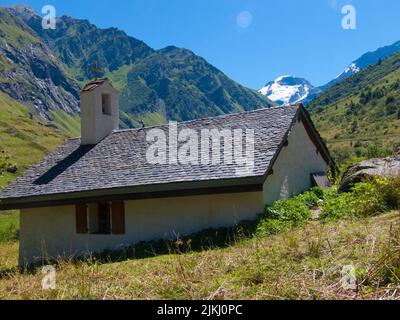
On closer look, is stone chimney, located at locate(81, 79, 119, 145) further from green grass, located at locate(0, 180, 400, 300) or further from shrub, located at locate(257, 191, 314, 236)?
green grass, located at locate(0, 180, 400, 300)

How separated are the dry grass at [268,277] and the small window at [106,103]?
15.2 meters

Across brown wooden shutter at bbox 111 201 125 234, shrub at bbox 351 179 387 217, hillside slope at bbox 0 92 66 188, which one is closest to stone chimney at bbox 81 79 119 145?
brown wooden shutter at bbox 111 201 125 234

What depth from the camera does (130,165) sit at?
17.6 meters

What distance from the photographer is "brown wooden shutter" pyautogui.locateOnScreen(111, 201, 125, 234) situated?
16719mm

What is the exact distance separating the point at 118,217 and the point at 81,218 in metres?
1.82

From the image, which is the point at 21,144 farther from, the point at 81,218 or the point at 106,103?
the point at 81,218

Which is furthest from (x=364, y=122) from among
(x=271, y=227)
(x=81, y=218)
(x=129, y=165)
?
(x=271, y=227)

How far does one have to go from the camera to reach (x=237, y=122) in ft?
59.8

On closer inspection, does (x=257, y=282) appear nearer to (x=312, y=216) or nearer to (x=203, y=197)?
(x=312, y=216)

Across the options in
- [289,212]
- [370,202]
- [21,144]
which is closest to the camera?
[370,202]

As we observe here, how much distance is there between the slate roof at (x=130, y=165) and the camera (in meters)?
15.1

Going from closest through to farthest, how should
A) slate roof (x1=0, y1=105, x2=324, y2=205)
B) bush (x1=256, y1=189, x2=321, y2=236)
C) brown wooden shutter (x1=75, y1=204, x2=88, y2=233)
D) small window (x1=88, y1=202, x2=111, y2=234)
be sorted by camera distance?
bush (x1=256, y1=189, x2=321, y2=236) < slate roof (x1=0, y1=105, x2=324, y2=205) < brown wooden shutter (x1=75, y1=204, x2=88, y2=233) < small window (x1=88, y1=202, x2=111, y2=234)

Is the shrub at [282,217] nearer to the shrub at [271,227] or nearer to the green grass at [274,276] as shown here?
the shrub at [271,227]
